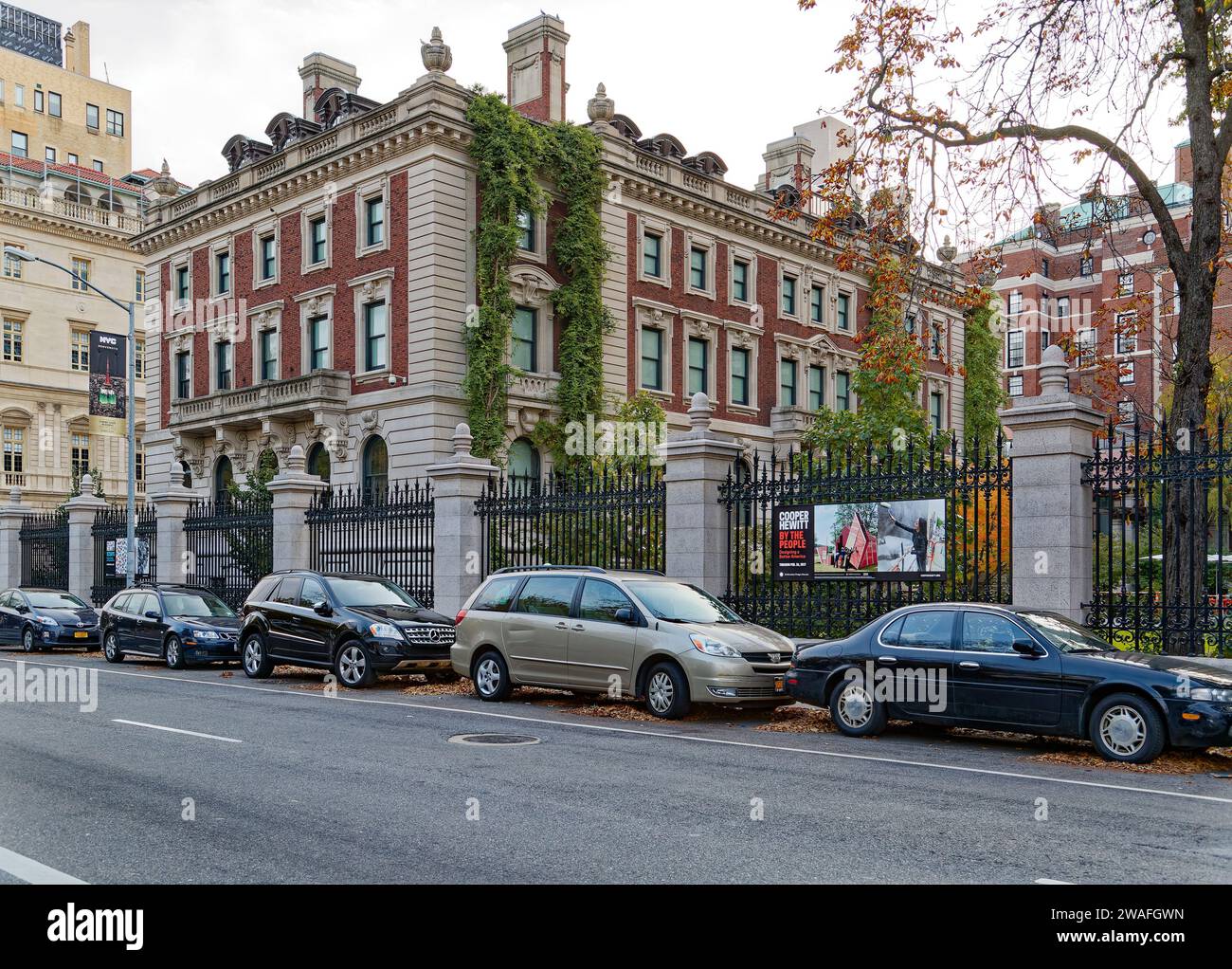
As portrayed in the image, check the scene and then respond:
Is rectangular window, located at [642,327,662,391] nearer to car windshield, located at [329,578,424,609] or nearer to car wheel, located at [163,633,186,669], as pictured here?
car wheel, located at [163,633,186,669]

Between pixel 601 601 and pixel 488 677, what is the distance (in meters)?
2.19

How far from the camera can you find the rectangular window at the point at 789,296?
157ft

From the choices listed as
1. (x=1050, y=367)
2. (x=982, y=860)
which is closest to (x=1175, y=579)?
(x=1050, y=367)

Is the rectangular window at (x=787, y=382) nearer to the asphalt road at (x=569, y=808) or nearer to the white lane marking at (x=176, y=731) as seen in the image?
the asphalt road at (x=569, y=808)

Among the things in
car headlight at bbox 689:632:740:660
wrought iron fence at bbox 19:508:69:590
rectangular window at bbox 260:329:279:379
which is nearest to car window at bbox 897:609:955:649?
car headlight at bbox 689:632:740:660

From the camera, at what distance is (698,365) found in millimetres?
43750

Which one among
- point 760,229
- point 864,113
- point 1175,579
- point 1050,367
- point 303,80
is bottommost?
point 1175,579

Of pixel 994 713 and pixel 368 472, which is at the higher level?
pixel 368 472

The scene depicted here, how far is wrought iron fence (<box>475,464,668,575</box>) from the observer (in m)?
19.7

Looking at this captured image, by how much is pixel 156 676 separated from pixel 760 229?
3247cm

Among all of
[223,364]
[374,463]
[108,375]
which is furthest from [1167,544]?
[223,364]

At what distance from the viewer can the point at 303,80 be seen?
43.5 meters

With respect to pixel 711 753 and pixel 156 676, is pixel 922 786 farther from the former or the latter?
pixel 156 676

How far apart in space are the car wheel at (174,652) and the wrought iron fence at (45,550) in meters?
15.8
